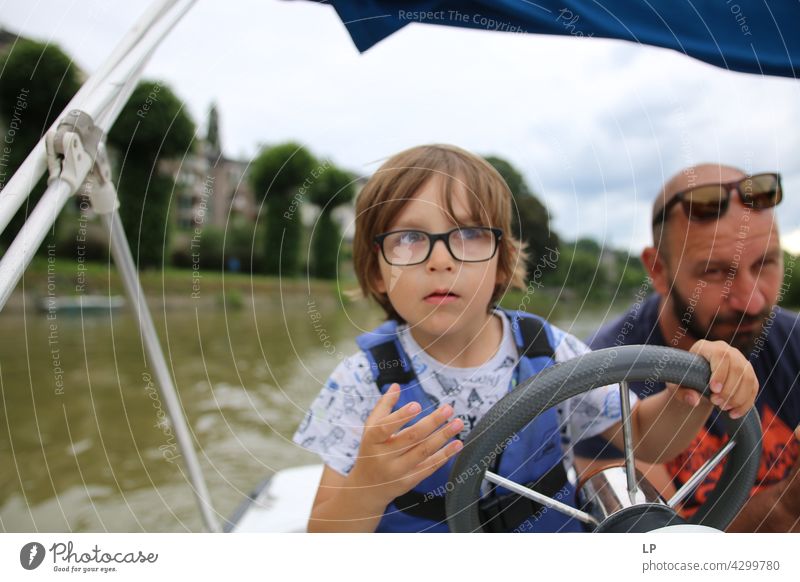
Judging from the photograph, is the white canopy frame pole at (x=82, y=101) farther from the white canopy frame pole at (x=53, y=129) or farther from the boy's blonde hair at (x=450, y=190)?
the boy's blonde hair at (x=450, y=190)

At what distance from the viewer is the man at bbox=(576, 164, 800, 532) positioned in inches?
35.4

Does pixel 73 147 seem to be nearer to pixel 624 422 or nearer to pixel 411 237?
pixel 411 237

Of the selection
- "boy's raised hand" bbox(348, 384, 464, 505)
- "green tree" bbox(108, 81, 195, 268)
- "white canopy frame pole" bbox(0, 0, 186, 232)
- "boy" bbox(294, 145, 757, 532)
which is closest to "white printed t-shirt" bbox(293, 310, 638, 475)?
"boy" bbox(294, 145, 757, 532)

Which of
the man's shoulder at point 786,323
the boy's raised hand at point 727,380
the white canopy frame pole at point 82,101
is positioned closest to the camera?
the white canopy frame pole at point 82,101

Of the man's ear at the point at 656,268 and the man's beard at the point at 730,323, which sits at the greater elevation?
the man's ear at the point at 656,268

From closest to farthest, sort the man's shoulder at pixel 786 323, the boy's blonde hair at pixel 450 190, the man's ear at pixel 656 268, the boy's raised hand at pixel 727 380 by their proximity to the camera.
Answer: the boy's raised hand at pixel 727 380 < the boy's blonde hair at pixel 450 190 < the man's ear at pixel 656 268 < the man's shoulder at pixel 786 323

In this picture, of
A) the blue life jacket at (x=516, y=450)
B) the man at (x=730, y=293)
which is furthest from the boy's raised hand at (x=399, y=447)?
the man at (x=730, y=293)

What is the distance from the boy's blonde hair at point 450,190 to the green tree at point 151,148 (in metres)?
0.30

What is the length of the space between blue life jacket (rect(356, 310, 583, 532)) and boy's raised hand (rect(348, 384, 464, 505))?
102 millimetres

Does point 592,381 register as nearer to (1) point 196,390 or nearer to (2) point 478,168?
(2) point 478,168

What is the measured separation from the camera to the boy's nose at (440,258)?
799 millimetres

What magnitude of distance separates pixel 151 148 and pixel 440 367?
2.01ft

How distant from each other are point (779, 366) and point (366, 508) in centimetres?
77

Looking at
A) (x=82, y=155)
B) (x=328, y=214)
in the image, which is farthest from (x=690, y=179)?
(x=82, y=155)
